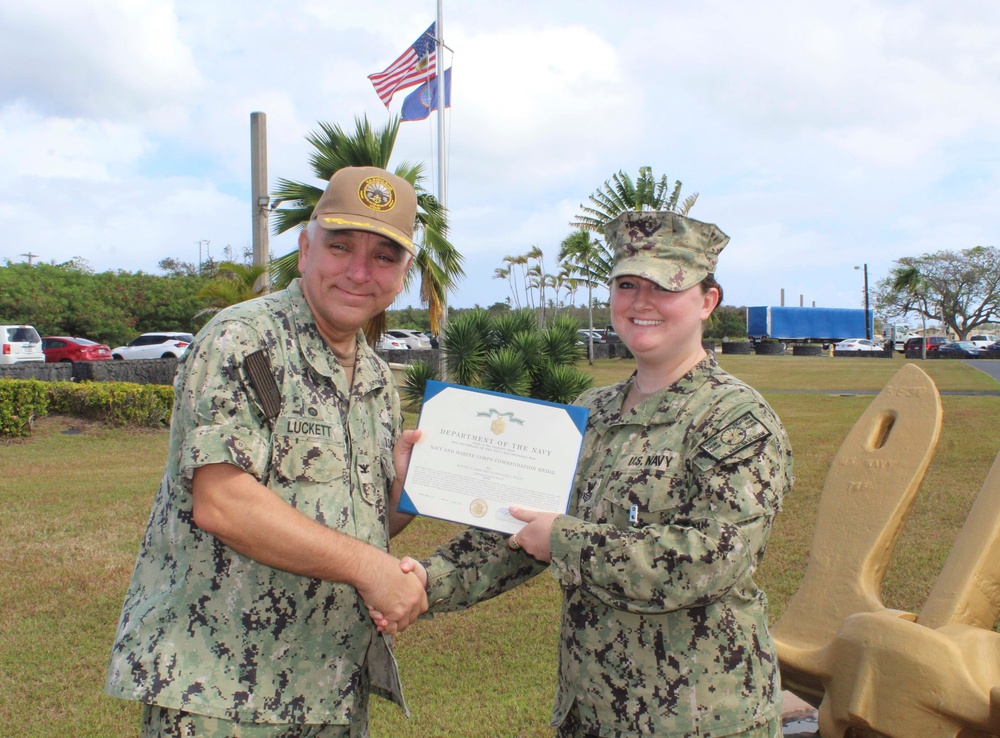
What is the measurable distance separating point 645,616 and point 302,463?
3.07 ft

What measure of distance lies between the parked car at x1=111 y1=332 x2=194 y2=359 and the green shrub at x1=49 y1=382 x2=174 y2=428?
16.2 m

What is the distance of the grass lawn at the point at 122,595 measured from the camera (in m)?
3.99

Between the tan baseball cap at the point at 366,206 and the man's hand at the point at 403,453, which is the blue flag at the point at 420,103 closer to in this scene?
the tan baseball cap at the point at 366,206

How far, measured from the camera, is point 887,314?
65.1 m

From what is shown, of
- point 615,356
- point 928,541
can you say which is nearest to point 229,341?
point 928,541

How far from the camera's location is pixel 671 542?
6.05 ft

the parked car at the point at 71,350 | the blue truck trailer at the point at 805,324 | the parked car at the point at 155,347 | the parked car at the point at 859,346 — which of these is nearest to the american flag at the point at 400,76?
the parked car at the point at 155,347

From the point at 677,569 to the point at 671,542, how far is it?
0.06 metres

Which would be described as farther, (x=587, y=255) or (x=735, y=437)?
(x=587, y=255)

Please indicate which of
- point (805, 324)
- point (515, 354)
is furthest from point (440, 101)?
point (805, 324)

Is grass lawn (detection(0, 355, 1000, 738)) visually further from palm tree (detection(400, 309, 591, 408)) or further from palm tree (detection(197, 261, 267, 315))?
palm tree (detection(197, 261, 267, 315))

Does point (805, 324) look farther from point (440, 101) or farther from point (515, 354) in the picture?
point (515, 354)

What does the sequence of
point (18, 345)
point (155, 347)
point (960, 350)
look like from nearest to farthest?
point (18, 345) < point (155, 347) < point (960, 350)

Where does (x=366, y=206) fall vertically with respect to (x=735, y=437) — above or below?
above
